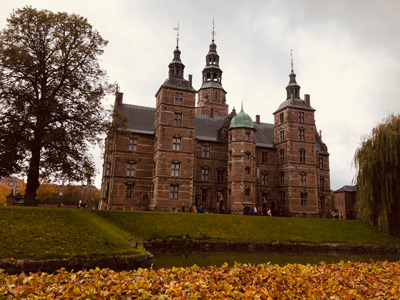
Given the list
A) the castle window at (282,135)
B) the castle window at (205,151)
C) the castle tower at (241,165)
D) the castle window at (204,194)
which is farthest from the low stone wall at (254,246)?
the castle window at (282,135)

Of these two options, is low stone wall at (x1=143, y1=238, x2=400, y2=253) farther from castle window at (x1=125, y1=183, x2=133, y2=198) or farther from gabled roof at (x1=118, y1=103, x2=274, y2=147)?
gabled roof at (x1=118, y1=103, x2=274, y2=147)

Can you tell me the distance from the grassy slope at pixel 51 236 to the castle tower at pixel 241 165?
2185 cm

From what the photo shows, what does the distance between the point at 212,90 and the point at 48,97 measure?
44835 mm

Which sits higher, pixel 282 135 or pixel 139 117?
pixel 139 117

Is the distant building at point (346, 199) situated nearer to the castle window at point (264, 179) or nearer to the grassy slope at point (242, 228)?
the castle window at point (264, 179)

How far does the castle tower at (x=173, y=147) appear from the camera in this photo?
35.9 m

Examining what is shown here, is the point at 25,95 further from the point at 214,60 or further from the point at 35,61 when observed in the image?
the point at 214,60

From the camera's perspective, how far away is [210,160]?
139 feet

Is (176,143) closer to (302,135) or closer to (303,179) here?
(303,179)

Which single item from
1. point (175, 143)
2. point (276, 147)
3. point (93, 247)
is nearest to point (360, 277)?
point (93, 247)

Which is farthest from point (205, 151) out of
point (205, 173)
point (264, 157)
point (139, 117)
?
point (139, 117)

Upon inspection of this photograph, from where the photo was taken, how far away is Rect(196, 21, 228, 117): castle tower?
62.7m

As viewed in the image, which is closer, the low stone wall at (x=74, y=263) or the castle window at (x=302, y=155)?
the low stone wall at (x=74, y=263)

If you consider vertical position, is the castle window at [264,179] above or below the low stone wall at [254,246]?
above
